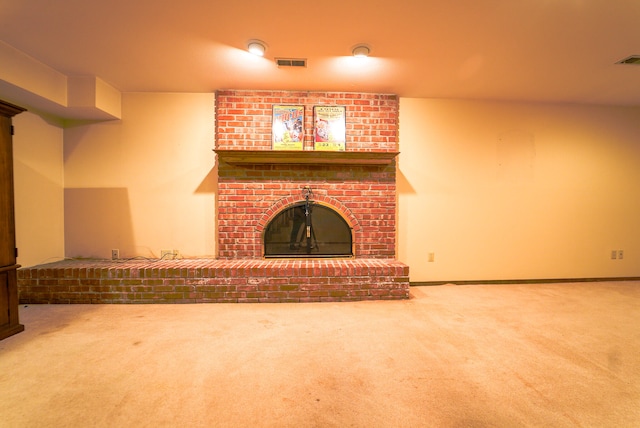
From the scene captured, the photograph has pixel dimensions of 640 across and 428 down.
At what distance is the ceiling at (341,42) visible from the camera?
5.93 ft

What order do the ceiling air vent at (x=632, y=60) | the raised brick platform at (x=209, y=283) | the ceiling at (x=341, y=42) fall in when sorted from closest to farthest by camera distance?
the ceiling at (x=341, y=42)
the ceiling air vent at (x=632, y=60)
the raised brick platform at (x=209, y=283)

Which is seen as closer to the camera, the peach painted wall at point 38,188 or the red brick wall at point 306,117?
the peach painted wall at point 38,188

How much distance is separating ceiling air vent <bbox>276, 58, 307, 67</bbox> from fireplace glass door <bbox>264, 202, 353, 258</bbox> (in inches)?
58.6

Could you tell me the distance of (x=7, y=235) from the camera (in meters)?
2.05

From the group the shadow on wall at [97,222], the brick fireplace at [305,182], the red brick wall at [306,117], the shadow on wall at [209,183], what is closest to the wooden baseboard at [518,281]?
the brick fireplace at [305,182]

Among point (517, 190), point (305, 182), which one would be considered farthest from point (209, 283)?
point (517, 190)

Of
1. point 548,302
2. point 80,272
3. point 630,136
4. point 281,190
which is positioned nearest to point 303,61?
point 281,190

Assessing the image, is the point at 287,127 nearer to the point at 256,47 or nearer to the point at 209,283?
the point at 256,47

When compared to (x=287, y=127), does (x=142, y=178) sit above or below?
below

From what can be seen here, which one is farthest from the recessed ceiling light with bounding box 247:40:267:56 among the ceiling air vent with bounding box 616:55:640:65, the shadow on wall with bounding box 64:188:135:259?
the ceiling air vent with bounding box 616:55:640:65

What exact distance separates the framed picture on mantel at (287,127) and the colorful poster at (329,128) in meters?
0.18

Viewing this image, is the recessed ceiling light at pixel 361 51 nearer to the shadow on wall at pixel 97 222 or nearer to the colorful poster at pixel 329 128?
the colorful poster at pixel 329 128

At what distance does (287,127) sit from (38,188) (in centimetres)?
289

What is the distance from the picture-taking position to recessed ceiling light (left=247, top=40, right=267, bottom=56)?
2.16 m
